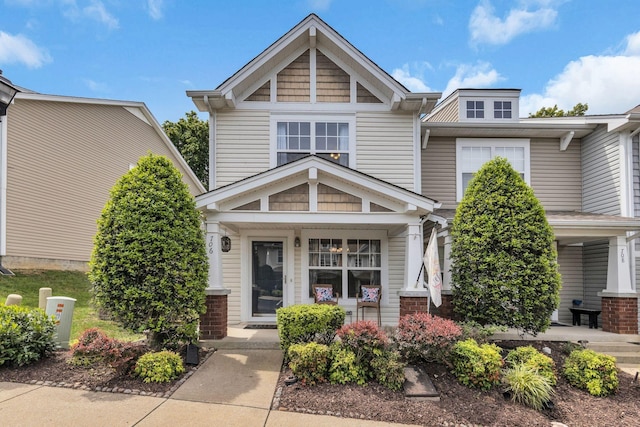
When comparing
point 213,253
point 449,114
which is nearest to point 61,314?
point 213,253

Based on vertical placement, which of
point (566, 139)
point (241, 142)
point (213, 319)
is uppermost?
point (566, 139)

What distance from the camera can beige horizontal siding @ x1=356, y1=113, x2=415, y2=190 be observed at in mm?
9141

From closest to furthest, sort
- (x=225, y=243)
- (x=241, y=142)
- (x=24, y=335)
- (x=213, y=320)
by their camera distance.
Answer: (x=24, y=335), (x=213, y=320), (x=225, y=243), (x=241, y=142)

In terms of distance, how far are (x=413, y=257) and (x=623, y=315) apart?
4933 mm

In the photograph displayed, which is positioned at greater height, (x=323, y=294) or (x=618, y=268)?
(x=618, y=268)

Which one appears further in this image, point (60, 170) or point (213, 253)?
point (60, 170)

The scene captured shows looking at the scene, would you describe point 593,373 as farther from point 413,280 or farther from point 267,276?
point 267,276

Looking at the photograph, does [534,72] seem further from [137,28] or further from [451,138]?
[137,28]

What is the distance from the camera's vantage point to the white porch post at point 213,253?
728 cm

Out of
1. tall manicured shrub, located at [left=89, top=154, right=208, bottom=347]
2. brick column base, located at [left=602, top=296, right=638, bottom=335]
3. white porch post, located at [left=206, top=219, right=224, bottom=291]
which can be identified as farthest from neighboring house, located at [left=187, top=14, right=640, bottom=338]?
tall manicured shrub, located at [left=89, top=154, right=208, bottom=347]

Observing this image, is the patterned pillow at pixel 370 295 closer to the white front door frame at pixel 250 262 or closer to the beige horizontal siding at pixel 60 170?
the white front door frame at pixel 250 262

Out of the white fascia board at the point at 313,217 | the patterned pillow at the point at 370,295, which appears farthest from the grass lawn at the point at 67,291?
the patterned pillow at the point at 370,295

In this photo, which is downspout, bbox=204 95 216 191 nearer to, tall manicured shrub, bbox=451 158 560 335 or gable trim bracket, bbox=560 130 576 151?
tall manicured shrub, bbox=451 158 560 335

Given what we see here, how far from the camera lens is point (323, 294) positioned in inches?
340
